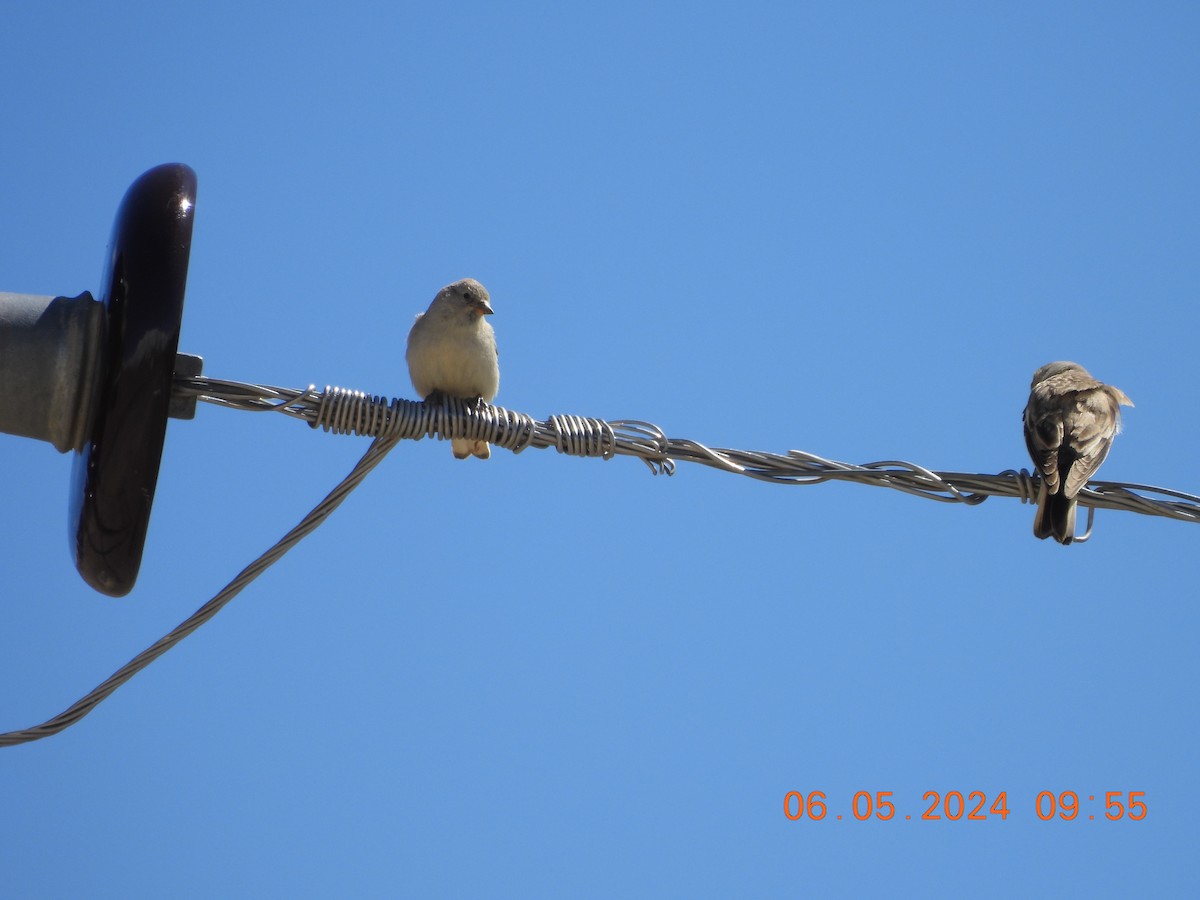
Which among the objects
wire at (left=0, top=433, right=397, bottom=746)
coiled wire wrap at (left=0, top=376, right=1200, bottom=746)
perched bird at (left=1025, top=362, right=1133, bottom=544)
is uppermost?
perched bird at (left=1025, top=362, right=1133, bottom=544)

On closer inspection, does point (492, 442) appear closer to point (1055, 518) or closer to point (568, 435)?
point (568, 435)

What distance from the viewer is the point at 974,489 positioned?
551 cm

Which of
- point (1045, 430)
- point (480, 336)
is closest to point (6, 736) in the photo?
point (480, 336)

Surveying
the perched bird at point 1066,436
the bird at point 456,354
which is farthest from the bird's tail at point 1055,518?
the bird at point 456,354

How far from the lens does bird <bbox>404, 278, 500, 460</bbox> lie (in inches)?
293

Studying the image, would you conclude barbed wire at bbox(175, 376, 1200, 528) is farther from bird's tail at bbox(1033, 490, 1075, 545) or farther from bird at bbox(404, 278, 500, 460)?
bird at bbox(404, 278, 500, 460)

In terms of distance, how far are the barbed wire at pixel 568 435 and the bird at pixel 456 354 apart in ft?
6.79

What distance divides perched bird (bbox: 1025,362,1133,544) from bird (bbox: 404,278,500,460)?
2843mm

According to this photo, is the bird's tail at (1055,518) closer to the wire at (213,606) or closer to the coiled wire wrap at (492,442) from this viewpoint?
the coiled wire wrap at (492,442)

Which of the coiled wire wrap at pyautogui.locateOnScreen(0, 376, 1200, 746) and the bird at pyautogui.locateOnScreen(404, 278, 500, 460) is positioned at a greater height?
the bird at pyautogui.locateOnScreen(404, 278, 500, 460)

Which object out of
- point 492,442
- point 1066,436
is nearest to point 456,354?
point 492,442

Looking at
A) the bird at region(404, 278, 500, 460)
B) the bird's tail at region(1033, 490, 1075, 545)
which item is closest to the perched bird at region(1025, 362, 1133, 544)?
the bird's tail at region(1033, 490, 1075, 545)

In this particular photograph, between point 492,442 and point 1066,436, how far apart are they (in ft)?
10.1

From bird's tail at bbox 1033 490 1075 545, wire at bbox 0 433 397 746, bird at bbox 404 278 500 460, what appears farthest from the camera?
bird at bbox 404 278 500 460
